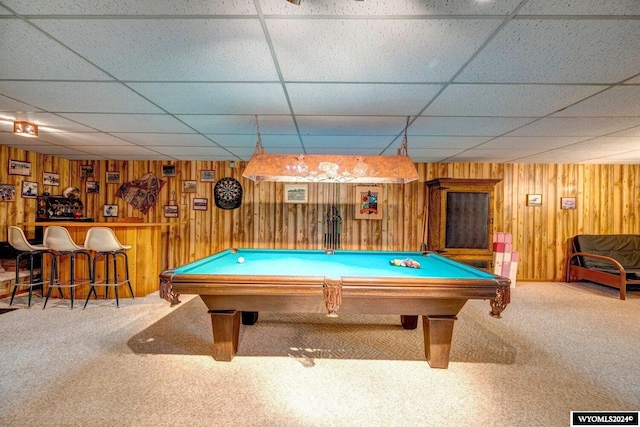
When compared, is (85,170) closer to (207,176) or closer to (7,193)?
(7,193)

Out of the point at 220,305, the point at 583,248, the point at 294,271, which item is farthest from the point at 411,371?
the point at 583,248

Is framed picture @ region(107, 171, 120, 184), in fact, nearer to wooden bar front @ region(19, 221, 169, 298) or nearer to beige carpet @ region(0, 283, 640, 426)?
wooden bar front @ region(19, 221, 169, 298)

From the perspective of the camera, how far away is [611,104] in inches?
101

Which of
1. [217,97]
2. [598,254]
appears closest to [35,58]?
[217,97]

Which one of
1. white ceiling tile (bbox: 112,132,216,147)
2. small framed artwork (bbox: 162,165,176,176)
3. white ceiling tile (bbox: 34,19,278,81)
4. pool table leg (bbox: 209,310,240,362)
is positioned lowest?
pool table leg (bbox: 209,310,240,362)

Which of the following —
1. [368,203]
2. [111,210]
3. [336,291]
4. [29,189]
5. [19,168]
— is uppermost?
[19,168]

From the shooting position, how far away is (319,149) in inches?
181

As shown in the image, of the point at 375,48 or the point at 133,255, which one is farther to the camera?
the point at 133,255

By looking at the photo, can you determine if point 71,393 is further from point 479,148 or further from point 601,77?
point 479,148

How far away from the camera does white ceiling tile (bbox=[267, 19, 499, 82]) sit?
157cm

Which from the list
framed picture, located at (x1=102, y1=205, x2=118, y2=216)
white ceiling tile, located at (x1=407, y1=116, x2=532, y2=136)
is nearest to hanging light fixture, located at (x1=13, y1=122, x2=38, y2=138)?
framed picture, located at (x1=102, y1=205, x2=118, y2=216)

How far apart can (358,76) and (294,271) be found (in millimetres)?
1700

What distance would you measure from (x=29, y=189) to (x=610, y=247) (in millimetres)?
10486

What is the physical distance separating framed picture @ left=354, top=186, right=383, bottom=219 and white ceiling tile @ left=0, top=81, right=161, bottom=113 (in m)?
3.77
